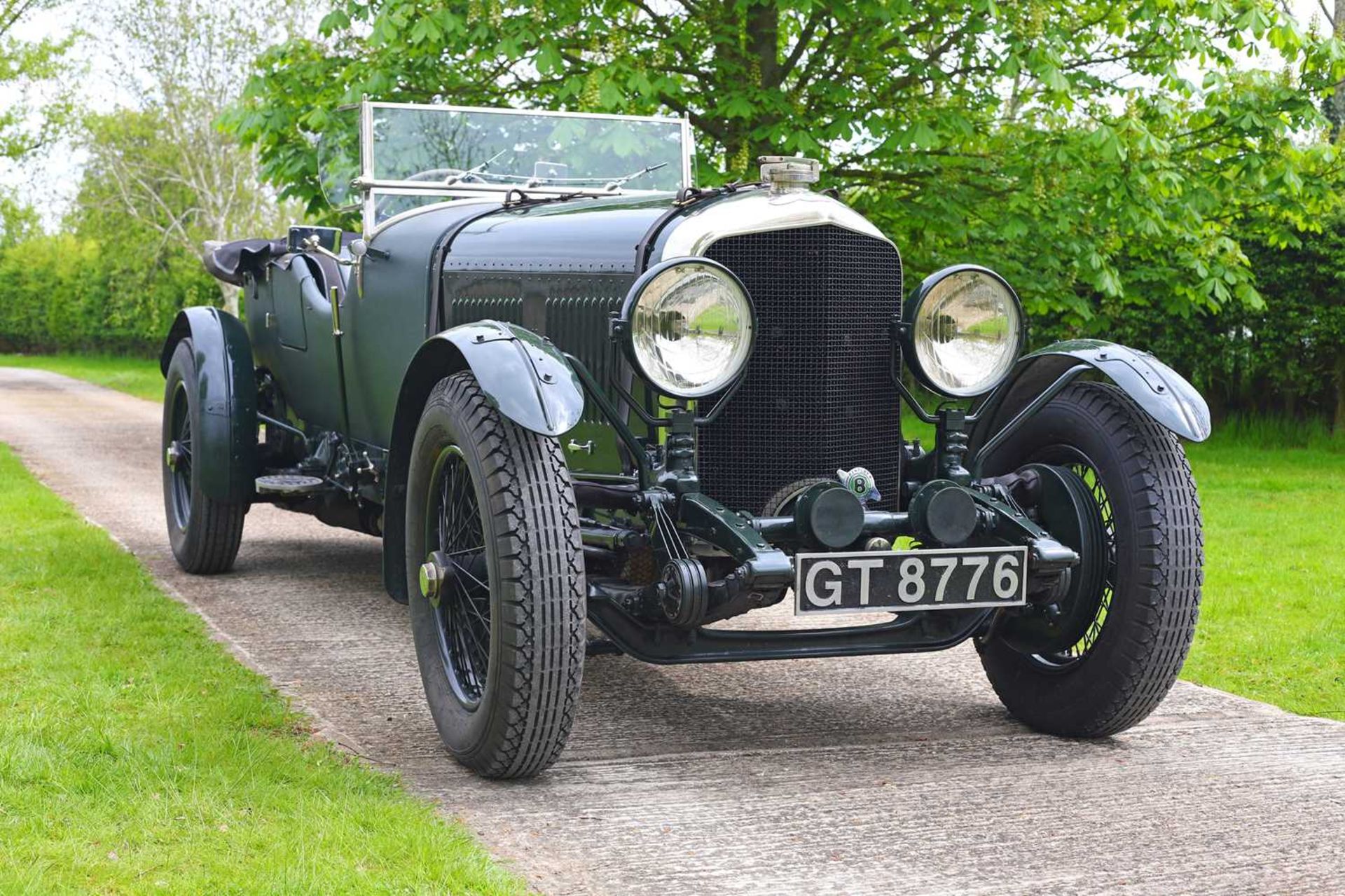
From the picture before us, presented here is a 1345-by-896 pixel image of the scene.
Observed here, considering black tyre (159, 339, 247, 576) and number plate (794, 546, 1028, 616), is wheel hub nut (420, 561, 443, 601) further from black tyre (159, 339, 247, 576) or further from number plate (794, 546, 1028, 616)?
black tyre (159, 339, 247, 576)

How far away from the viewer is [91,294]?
3838cm

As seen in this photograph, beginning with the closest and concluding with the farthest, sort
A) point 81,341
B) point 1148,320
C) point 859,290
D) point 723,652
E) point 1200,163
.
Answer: point 723,652
point 859,290
point 1200,163
point 1148,320
point 81,341

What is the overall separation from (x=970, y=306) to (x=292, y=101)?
7.54 metres

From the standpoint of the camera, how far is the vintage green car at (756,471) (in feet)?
11.8

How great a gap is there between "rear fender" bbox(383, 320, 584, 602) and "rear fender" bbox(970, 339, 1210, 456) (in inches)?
56.3

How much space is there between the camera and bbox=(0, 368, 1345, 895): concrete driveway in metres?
3.14

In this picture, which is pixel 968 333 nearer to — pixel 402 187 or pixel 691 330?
pixel 691 330

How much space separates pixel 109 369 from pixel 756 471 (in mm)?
29963

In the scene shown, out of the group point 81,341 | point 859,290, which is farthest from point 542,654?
point 81,341

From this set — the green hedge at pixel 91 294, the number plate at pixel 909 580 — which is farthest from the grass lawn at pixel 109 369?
the number plate at pixel 909 580

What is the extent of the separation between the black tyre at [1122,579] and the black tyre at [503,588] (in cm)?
148

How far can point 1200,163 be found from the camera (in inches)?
405

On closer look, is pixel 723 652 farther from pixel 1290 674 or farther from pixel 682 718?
pixel 1290 674

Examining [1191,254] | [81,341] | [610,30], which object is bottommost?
[81,341]
